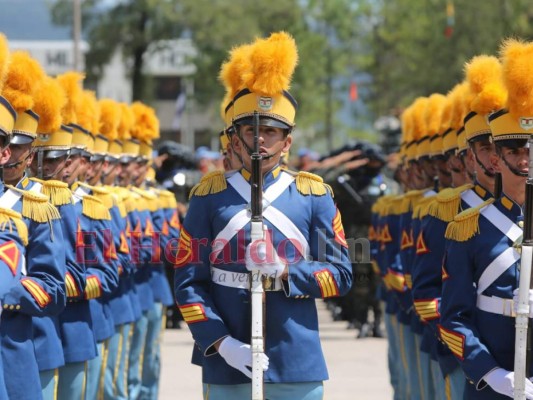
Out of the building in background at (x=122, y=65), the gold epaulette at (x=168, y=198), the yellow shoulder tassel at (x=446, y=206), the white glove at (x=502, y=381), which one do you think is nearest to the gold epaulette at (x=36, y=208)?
the white glove at (x=502, y=381)

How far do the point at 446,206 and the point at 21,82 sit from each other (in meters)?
2.43

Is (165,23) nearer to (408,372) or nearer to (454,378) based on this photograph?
(408,372)

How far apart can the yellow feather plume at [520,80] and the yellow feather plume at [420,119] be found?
505 cm

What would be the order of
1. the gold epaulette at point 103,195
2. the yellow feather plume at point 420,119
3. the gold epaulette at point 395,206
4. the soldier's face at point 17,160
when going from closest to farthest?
1. the soldier's face at point 17,160
2. the gold epaulette at point 103,195
3. the yellow feather plume at point 420,119
4. the gold epaulette at point 395,206

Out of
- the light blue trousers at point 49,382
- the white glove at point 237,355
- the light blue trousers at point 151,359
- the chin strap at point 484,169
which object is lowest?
the light blue trousers at point 151,359

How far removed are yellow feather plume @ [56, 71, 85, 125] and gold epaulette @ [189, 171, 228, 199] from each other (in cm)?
280

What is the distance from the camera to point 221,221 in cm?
663

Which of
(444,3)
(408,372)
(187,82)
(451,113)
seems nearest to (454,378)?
(451,113)

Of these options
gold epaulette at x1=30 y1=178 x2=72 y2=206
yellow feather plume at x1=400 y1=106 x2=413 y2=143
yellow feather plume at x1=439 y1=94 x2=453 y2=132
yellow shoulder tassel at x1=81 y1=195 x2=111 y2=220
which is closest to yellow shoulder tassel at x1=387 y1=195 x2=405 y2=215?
yellow feather plume at x1=400 y1=106 x2=413 y2=143

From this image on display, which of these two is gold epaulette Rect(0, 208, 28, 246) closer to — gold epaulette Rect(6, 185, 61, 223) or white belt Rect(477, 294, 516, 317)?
gold epaulette Rect(6, 185, 61, 223)

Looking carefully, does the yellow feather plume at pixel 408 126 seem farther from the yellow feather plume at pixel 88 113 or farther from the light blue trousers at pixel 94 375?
the light blue trousers at pixel 94 375

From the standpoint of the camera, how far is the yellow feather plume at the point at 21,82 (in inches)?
285

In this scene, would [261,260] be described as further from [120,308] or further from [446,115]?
[120,308]

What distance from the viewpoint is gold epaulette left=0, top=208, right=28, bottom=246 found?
5.91 m
